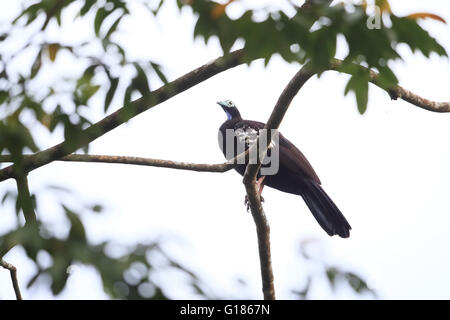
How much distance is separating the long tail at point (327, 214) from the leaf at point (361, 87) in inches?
143

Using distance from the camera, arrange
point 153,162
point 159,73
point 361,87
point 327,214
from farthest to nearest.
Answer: point 327,214
point 153,162
point 159,73
point 361,87

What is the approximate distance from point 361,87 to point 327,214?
3676mm

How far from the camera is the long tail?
554cm

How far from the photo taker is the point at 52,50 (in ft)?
7.55

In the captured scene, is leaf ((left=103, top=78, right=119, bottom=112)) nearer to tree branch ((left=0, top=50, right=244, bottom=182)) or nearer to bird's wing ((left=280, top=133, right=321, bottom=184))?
tree branch ((left=0, top=50, right=244, bottom=182))

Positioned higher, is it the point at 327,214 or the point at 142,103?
the point at 142,103

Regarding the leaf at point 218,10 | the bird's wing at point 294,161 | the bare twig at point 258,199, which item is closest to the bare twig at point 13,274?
the bare twig at point 258,199

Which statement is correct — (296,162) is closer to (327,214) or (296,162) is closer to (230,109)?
(327,214)

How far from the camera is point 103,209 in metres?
1.79

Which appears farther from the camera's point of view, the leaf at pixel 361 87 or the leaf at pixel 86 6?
the leaf at pixel 86 6

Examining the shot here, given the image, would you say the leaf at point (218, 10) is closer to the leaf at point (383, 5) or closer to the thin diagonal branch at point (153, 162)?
the leaf at point (383, 5)

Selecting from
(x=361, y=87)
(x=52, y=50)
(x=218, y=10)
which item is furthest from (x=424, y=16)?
(x=52, y=50)

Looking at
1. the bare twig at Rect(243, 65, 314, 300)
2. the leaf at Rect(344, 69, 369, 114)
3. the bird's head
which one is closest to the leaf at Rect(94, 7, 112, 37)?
the leaf at Rect(344, 69, 369, 114)

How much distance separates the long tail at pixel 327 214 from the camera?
554cm
